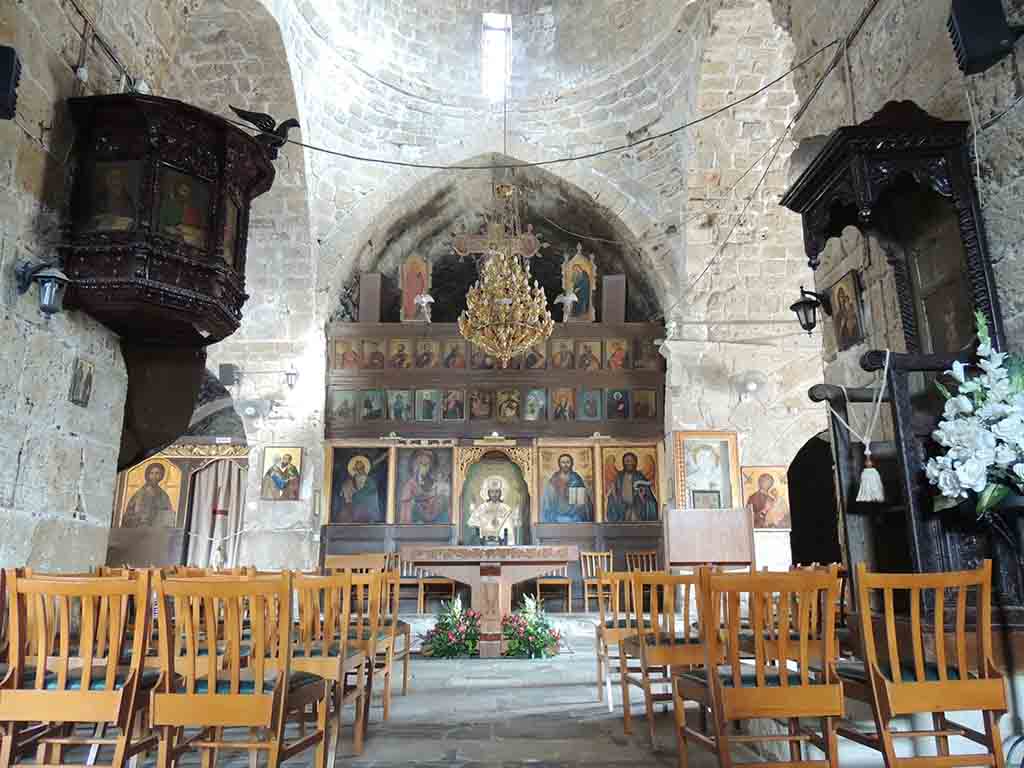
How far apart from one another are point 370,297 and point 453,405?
7.51 ft

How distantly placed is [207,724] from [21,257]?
3.23 metres

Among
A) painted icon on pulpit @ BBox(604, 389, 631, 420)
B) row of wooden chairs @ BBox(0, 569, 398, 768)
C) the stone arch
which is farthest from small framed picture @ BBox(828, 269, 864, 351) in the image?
painted icon on pulpit @ BBox(604, 389, 631, 420)

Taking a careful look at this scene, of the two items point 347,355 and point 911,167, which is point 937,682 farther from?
point 347,355

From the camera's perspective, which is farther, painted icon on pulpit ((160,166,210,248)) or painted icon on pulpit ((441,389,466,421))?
painted icon on pulpit ((441,389,466,421))

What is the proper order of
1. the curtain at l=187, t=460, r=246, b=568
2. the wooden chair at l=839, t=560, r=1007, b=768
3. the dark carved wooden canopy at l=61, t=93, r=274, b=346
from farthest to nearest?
the curtain at l=187, t=460, r=246, b=568, the dark carved wooden canopy at l=61, t=93, r=274, b=346, the wooden chair at l=839, t=560, r=1007, b=768

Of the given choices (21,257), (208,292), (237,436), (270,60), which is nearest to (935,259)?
(208,292)

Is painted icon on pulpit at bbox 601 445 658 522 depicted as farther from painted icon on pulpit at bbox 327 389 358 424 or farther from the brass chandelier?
painted icon on pulpit at bbox 327 389 358 424

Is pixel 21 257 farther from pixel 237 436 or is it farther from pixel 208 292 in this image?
pixel 237 436

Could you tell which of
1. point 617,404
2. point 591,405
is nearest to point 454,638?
point 591,405

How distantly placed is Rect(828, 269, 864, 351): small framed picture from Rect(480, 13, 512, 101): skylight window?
8275 mm

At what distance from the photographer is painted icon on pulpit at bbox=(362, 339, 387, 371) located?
1171 cm

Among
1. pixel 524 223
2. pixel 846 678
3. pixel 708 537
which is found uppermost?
pixel 524 223

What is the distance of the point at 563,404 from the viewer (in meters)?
11.7

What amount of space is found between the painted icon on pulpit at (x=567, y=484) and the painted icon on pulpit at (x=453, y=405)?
1446 mm
